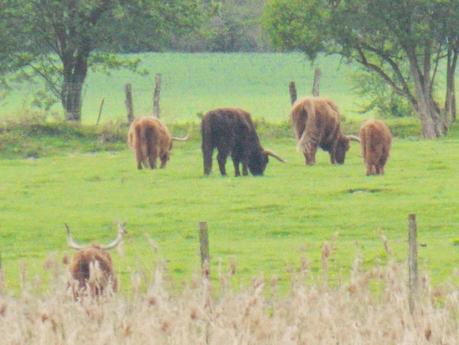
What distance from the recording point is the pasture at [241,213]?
→ 738 inches

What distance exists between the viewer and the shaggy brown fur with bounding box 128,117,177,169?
106 feet

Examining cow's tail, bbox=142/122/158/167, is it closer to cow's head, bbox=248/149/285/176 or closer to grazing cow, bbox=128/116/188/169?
grazing cow, bbox=128/116/188/169

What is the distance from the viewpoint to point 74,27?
4625cm

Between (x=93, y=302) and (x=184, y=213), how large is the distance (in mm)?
11171

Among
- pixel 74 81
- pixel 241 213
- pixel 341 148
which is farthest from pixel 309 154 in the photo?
pixel 74 81

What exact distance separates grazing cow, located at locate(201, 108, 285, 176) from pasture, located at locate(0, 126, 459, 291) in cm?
50

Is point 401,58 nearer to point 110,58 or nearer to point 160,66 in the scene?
point 110,58

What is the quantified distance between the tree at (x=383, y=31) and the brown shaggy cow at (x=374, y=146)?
14.3 metres

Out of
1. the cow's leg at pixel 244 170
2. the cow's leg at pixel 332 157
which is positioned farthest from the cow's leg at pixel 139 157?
the cow's leg at pixel 332 157

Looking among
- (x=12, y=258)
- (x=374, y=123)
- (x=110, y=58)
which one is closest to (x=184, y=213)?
(x=12, y=258)

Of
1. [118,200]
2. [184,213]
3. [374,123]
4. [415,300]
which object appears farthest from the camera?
[374,123]

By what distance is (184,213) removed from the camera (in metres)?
23.5

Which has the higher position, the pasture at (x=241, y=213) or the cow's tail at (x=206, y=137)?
the cow's tail at (x=206, y=137)

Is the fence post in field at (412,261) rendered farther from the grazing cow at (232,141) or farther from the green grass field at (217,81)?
the green grass field at (217,81)
